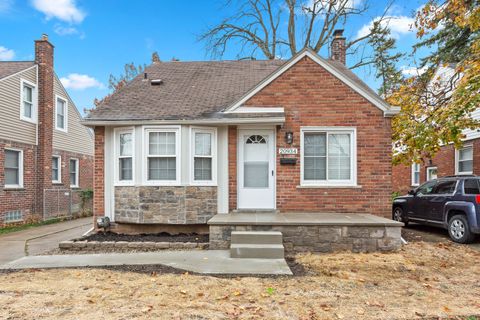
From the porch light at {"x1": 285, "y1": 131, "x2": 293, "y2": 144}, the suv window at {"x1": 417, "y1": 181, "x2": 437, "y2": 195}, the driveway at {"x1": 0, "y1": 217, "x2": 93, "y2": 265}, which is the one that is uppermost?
the porch light at {"x1": 285, "y1": 131, "x2": 293, "y2": 144}

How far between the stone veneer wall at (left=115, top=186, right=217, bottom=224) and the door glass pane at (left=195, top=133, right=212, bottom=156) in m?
0.93

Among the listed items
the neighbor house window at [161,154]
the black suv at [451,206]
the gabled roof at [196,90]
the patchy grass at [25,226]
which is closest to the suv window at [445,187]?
the black suv at [451,206]

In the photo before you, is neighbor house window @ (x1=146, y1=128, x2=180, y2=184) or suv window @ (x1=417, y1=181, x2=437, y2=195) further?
suv window @ (x1=417, y1=181, x2=437, y2=195)

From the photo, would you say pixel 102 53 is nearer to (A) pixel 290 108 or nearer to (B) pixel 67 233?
(B) pixel 67 233

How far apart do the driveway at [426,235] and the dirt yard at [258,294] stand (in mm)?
2130

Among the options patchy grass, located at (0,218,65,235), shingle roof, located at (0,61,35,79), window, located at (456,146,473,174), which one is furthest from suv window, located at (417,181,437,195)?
shingle roof, located at (0,61,35,79)

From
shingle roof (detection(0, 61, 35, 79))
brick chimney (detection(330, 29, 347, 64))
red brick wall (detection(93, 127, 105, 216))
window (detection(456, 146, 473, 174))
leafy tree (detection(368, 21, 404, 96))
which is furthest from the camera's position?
leafy tree (detection(368, 21, 404, 96))

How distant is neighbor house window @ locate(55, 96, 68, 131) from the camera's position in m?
14.3

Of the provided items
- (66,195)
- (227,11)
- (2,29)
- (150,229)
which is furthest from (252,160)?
(2,29)

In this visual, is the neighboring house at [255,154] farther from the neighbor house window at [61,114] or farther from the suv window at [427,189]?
the neighbor house window at [61,114]

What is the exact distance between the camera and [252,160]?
8164mm

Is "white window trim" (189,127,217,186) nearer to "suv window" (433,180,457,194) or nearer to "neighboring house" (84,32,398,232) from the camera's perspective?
"neighboring house" (84,32,398,232)

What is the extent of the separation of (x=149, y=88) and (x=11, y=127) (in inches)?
249

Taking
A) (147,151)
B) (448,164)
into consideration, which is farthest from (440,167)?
(147,151)
